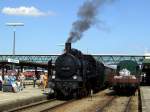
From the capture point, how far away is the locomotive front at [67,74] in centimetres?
2878

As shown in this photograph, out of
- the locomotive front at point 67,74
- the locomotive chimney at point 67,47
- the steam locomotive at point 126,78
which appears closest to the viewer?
the locomotive front at point 67,74

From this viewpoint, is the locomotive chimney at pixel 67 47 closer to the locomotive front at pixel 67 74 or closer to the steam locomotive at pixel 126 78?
the locomotive front at pixel 67 74

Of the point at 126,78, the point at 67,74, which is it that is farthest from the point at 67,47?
the point at 126,78

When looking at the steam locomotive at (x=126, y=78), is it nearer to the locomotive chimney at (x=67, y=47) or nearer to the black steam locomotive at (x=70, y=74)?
the black steam locomotive at (x=70, y=74)

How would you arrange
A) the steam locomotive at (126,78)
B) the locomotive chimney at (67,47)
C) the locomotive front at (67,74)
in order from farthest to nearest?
the steam locomotive at (126,78) < the locomotive chimney at (67,47) < the locomotive front at (67,74)

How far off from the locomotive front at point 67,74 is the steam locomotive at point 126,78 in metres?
5.71

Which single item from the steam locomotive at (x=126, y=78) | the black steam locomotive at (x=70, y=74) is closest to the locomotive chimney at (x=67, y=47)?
the black steam locomotive at (x=70, y=74)

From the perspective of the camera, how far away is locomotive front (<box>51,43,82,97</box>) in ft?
94.4

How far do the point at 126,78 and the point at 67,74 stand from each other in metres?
6.61

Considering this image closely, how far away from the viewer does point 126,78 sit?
34.0 m

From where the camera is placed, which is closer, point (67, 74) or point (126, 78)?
point (67, 74)

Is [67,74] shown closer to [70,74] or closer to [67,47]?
[70,74]

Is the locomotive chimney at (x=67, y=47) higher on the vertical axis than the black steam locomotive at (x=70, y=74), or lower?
higher

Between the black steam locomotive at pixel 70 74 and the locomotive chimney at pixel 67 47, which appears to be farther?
the locomotive chimney at pixel 67 47
